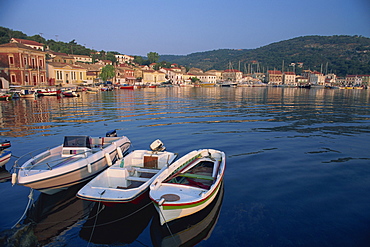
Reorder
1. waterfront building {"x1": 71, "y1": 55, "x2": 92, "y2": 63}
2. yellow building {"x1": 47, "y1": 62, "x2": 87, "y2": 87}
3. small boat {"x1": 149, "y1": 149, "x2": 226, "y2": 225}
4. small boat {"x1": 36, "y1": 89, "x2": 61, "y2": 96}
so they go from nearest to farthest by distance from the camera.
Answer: small boat {"x1": 149, "y1": 149, "x2": 226, "y2": 225} < small boat {"x1": 36, "y1": 89, "x2": 61, "y2": 96} < yellow building {"x1": 47, "y1": 62, "x2": 87, "y2": 87} < waterfront building {"x1": 71, "y1": 55, "x2": 92, "y2": 63}

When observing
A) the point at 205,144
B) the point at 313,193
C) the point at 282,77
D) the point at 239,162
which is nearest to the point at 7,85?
the point at 205,144

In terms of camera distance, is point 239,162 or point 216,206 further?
point 239,162

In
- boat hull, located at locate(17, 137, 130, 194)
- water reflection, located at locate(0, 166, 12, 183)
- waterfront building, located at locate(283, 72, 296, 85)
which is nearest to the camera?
boat hull, located at locate(17, 137, 130, 194)

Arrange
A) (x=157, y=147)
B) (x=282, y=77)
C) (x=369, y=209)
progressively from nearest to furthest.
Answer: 1. (x=369, y=209)
2. (x=157, y=147)
3. (x=282, y=77)

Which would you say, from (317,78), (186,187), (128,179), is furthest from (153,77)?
(186,187)

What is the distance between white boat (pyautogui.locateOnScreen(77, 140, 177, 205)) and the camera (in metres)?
7.72

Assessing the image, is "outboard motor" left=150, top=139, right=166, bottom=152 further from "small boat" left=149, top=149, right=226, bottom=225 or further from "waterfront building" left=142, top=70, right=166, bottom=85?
"waterfront building" left=142, top=70, right=166, bottom=85

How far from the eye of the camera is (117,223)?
798cm

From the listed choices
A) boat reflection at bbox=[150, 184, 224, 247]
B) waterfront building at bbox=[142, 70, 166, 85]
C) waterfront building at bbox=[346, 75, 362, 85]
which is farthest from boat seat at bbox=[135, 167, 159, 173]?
waterfront building at bbox=[346, 75, 362, 85]

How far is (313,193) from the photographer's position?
9.68m

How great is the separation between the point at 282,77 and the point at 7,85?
151391 mm

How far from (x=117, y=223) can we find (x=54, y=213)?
2.40 metres

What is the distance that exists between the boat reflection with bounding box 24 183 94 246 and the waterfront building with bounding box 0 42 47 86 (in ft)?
199

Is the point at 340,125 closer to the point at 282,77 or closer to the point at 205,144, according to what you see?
the point at 205,144
